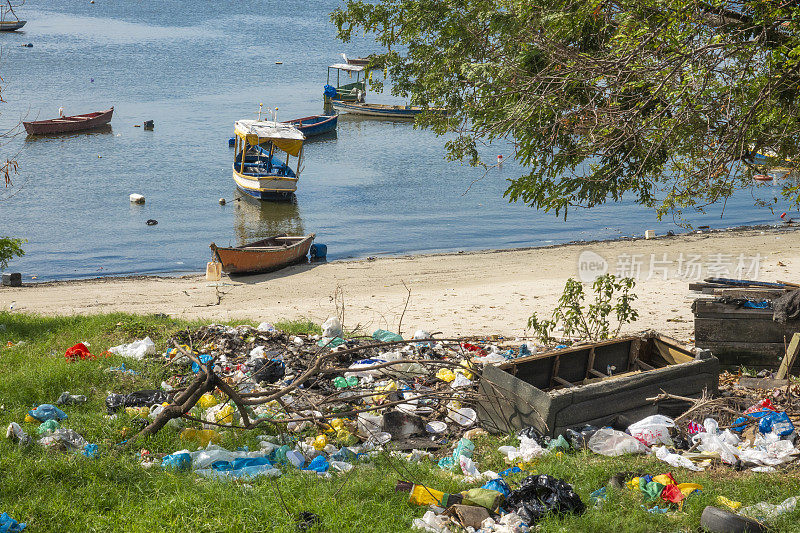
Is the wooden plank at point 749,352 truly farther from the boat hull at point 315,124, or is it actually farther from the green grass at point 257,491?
the boat hull at point 315,124

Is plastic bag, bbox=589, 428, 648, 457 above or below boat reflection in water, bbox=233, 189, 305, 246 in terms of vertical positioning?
above

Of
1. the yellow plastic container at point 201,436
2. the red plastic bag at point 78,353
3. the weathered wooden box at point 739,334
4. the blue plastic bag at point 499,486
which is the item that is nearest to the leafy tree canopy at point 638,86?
the weathered wooden box at point 739,334

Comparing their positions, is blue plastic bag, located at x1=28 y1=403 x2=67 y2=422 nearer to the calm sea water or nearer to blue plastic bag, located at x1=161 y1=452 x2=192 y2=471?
blue plastic bag, located at x1=161 y1=452 x2=192 y2=471

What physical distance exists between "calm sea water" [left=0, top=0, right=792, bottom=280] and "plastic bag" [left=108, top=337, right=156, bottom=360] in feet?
23.6

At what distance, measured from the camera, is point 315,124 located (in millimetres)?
35719

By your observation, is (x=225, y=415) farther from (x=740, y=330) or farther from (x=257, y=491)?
(x=740, y=330)

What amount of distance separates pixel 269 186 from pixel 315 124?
1139 centimetres

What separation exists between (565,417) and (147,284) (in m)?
14.1

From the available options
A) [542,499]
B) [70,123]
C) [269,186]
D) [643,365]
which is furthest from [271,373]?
[70,123]

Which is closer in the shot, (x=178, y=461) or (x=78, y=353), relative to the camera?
(x=178, y=461)

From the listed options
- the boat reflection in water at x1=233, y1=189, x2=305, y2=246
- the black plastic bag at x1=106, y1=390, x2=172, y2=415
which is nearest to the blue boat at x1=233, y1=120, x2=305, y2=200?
the boat reflection in water at x1=233, y1=189, x2=305, y2=246

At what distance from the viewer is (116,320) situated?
10297mm

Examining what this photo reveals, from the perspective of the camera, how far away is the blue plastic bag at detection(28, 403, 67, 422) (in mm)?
6125

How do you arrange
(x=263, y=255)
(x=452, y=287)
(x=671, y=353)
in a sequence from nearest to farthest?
(x=671, y=353)
(x=452, y=287)
(x=263, y=255)
